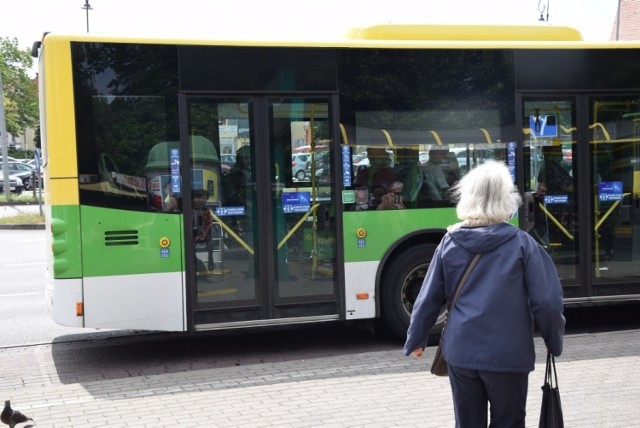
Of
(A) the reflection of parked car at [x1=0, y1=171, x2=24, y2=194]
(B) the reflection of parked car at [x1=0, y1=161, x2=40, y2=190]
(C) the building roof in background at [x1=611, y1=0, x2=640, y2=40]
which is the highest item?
(C) the building roof in background at [x1=611, y1=0, x2=640, y2=40]

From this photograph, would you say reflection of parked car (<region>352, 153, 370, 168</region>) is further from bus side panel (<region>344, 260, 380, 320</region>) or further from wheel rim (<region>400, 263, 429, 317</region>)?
wheel rim (<region>400, 263, 429, 317</region>)

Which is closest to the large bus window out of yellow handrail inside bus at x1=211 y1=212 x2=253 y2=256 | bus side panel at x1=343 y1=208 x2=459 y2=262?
yellow handrail inside bus at x1=211 y1=212 x2=253 y2=256

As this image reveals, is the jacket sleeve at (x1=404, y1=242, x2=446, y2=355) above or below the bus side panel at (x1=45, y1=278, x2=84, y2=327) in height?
above

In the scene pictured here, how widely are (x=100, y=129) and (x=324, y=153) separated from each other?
2195 millimetres

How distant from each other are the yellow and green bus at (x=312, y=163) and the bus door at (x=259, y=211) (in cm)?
1

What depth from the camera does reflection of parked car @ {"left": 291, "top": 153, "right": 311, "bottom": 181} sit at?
7832mm

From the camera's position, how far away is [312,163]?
25.9ft

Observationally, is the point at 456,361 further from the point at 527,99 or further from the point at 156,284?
the point at 527,99

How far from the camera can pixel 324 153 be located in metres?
7.91

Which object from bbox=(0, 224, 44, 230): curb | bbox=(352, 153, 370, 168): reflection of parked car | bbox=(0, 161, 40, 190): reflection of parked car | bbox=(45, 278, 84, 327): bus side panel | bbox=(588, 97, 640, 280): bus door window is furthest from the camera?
bbox=(0, 161, 40, 190): reflection of parked car

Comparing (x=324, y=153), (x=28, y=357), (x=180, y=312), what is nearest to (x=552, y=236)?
(x=324, y=153)

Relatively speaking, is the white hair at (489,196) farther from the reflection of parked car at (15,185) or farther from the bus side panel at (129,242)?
the reflection of parked car at (15,185)

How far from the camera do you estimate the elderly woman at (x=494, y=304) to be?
138 inches

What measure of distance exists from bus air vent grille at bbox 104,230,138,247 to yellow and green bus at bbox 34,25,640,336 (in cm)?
1
